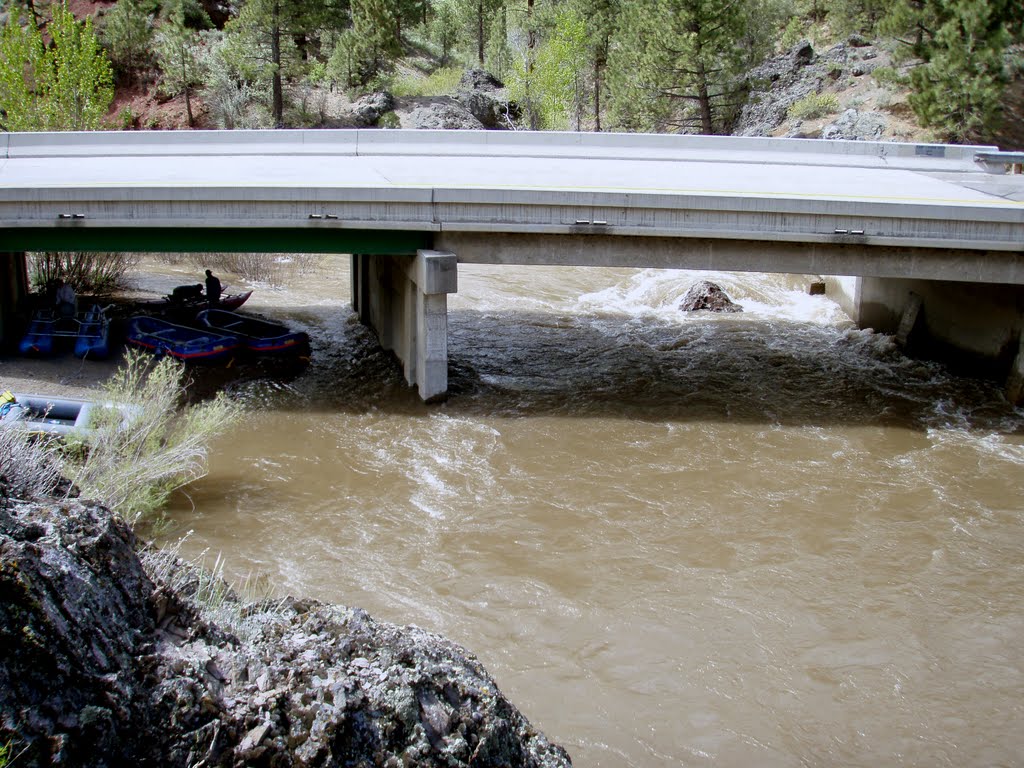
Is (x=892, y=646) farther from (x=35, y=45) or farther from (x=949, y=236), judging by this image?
(x=35, y=45)

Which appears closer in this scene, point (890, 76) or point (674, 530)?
point (674, 530)

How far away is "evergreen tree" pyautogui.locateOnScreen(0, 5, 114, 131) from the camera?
30797mm

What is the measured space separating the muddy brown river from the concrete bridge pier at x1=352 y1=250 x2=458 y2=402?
1.80ft

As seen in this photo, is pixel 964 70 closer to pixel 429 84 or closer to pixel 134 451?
pixel 429 84

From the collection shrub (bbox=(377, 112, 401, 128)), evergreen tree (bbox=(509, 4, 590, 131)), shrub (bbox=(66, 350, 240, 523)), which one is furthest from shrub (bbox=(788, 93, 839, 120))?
shrub (bbox=(66, 350, 240, 523))

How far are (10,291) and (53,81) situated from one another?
15.4 m

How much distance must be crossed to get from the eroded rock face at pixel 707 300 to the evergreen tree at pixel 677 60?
15.3 meters

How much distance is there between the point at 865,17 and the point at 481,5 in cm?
2173

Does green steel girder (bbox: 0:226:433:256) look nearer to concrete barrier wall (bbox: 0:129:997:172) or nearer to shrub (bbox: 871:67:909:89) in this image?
concrete barrier wall (bbox: 0:129:997:172)

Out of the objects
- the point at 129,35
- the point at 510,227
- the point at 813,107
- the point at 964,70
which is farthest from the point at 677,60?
the point at 129,35

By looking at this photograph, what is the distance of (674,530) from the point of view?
1390 cm

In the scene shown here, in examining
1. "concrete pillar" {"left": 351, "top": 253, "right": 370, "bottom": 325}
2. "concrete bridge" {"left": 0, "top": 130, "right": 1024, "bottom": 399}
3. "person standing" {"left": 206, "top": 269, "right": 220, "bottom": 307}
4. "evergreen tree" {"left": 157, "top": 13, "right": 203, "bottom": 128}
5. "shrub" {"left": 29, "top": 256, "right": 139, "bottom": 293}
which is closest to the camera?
"concrete bridge" {"left": 0, "top": 130, "right": 1024, "bottom": 399}

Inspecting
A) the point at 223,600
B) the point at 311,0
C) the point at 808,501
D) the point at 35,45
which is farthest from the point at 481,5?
the point at 223,600

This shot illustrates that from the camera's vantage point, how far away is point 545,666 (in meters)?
10.5
